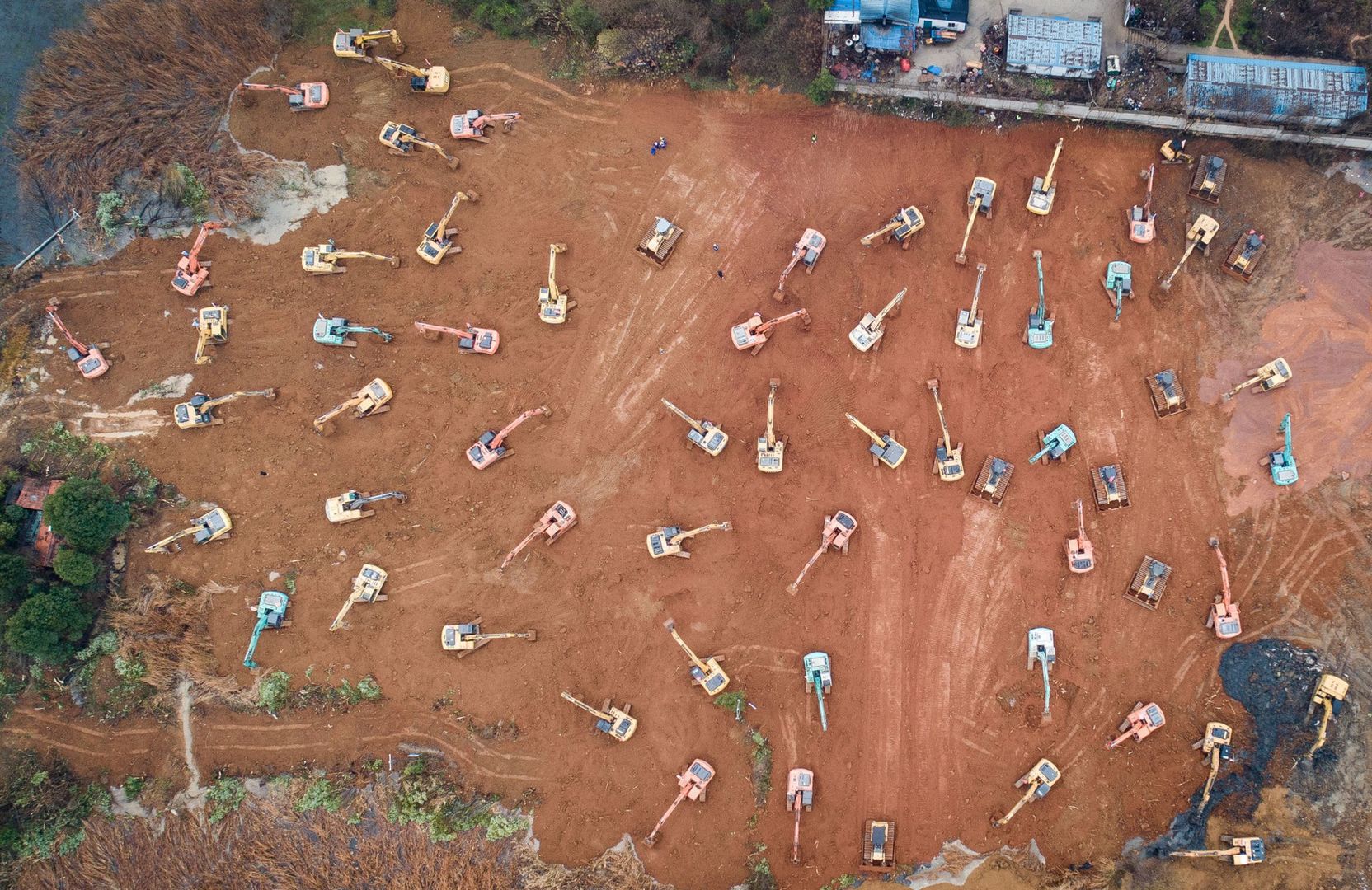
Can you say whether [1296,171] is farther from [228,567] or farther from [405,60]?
[228,567]

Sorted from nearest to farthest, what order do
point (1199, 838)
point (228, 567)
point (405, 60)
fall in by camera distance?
point (1199, 838) < point (228, 567) < point (405, 60)

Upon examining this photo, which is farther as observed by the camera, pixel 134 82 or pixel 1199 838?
pixel 134 82

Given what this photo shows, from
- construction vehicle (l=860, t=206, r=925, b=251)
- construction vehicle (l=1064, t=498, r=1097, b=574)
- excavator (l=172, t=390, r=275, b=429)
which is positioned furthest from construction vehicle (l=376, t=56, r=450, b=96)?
construction vehicle (l=1064, t=498, r=1097, b=574)

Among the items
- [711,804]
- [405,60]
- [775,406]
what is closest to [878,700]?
[711,804]

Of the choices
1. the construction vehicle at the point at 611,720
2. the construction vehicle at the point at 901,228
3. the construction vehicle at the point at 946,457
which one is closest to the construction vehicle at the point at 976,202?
the construction vehicle at the point at 901,228

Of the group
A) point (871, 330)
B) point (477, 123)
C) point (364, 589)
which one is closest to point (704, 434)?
point (871, 330)

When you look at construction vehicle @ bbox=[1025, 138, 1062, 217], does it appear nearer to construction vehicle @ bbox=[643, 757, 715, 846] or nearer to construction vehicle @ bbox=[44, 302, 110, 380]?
construction vehicle @ bbox=[643, 757, 715, 846]
